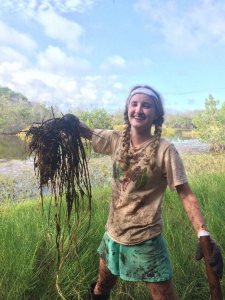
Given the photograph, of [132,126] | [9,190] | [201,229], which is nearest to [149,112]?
[132,126]

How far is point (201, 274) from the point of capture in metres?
3.46

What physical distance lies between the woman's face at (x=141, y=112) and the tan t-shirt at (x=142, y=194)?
0.13 metres

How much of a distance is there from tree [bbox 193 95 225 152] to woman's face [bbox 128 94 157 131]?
2333cm

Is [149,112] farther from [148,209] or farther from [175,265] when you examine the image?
[175,265]

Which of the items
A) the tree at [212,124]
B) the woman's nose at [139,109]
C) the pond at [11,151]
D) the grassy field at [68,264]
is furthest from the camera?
the tree at [212,124]

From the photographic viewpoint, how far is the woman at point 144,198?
96.0 inches

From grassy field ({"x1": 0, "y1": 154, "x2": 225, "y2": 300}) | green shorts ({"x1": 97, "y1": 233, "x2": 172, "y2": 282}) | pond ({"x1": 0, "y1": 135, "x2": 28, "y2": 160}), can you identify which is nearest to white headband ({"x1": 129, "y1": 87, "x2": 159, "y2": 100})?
green shorts ({"x1": 97, "y1": 233, "x2": 172, "y2": 282})

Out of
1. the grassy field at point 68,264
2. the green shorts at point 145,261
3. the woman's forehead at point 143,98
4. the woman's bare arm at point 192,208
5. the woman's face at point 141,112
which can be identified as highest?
the woman's forehead at point 143,98

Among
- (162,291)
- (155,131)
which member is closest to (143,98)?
(155,131)

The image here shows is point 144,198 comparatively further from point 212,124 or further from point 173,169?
point 212,124

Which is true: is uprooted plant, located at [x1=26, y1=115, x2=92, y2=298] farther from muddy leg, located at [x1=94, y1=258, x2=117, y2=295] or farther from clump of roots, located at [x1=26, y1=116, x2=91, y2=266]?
muddy leg, located at [x1=94, y1=258, x2=117, y2=295]

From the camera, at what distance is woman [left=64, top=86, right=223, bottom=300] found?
2439 mm

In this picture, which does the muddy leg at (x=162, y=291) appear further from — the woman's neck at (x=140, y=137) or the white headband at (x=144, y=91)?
the white headband at (x=144, y=91)

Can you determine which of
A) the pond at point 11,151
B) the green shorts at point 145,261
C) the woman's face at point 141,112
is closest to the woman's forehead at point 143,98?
the woman's face at point 141,112
